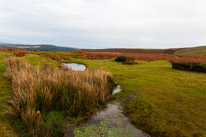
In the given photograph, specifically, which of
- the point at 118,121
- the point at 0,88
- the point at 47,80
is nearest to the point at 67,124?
the point at 118,121

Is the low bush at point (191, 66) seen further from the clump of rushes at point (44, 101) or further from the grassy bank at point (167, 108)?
the clump of rushes at point (44, 101)

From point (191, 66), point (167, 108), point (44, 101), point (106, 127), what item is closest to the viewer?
point (106, 127)

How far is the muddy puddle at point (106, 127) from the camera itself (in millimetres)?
4652

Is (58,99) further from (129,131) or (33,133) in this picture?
(129,131)

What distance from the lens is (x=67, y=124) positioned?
202 inches

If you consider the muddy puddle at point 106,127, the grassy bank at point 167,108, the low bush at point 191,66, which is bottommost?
→ the muddy puddle at point 106,127

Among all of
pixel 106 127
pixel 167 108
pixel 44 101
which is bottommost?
Result: pixel 106 127

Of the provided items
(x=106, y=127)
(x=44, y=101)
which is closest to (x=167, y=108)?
(x=106, y=127)

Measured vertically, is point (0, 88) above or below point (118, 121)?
above

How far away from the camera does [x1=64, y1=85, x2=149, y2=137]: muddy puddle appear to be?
4.65 metres

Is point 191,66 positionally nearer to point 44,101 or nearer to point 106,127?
point 106,127

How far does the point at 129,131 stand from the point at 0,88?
813 centimetres

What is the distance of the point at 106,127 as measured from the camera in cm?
507

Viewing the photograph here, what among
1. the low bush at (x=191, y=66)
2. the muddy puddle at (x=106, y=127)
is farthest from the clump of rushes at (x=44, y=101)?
the low bush at (x=191, y=66)
